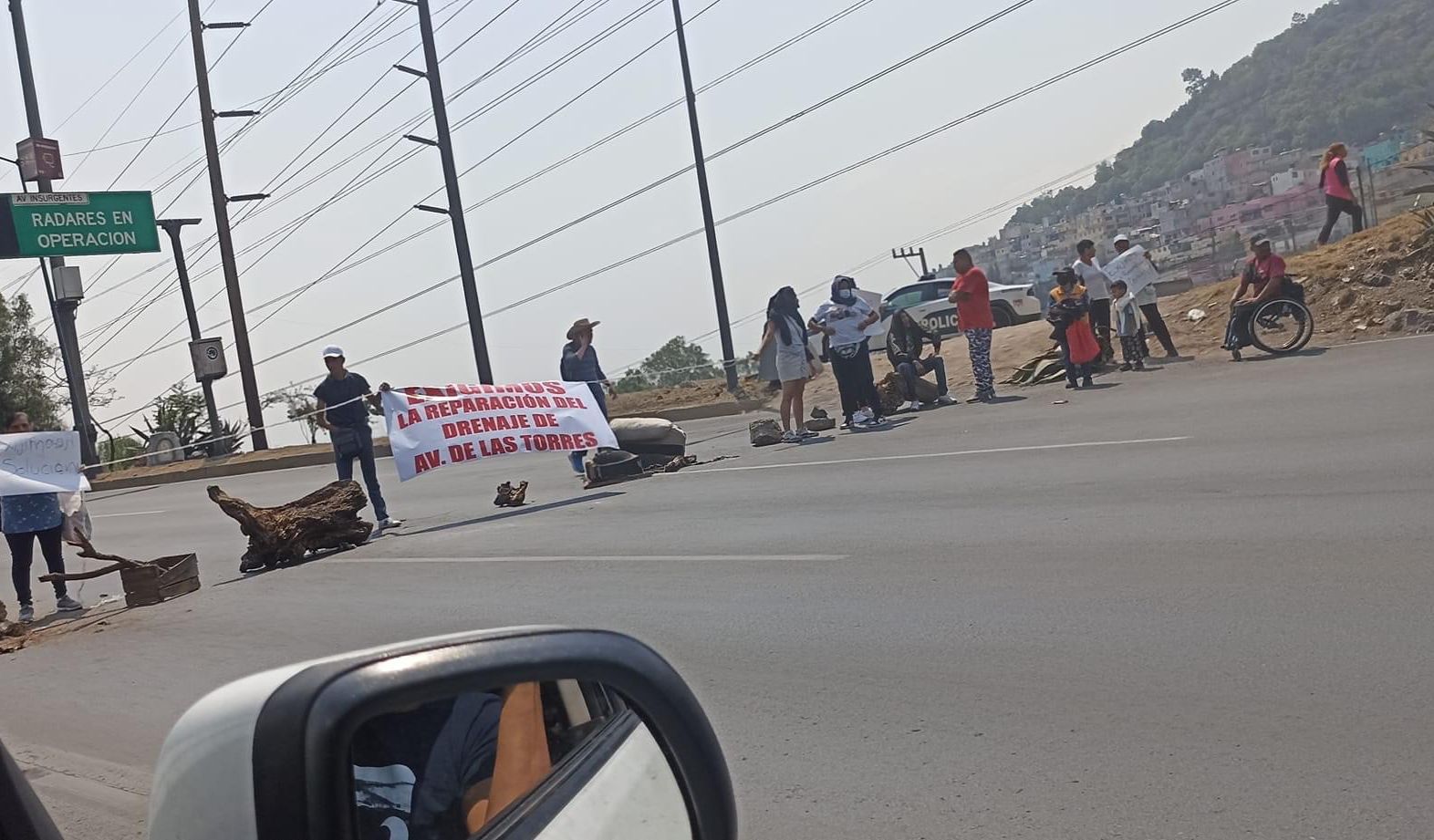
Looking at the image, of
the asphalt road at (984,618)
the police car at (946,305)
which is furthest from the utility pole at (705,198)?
the asphalt road at (984,618)

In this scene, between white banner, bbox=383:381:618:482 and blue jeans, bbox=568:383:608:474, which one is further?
blue jeans, bbox=568:383:608:474

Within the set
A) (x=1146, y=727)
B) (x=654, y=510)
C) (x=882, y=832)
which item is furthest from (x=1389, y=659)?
(x=654, y=510)

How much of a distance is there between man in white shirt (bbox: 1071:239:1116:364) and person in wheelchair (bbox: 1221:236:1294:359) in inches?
79.9

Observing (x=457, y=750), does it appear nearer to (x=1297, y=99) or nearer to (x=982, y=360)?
(x=982, y=360)

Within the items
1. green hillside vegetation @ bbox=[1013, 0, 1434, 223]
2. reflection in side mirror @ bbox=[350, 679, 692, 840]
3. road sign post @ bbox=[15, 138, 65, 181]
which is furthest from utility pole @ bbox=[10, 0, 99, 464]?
green hillside vegetation @ bbox=[1013, 0, 1434, 223]

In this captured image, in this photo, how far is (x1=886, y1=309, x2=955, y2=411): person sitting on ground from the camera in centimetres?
1845

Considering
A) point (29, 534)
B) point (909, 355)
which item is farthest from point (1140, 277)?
point (29, 534)

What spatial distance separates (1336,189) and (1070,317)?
5.65 metres

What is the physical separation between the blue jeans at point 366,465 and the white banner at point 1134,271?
1094 cm

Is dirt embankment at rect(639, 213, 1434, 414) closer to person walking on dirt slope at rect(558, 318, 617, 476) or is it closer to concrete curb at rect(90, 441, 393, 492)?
person walking on dirt slope at rect(558, 318, 617, 476)

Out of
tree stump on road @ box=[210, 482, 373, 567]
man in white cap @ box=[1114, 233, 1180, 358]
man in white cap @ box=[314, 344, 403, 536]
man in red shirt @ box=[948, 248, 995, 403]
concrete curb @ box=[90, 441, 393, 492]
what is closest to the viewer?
tree stump on road @ box=[210, 482, 373, 567]

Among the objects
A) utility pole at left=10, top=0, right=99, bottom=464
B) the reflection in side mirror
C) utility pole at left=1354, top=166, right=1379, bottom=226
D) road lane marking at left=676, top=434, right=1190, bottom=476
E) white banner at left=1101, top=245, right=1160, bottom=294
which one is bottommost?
road lane marking at left=676, top=434, right=1190, bottom=476

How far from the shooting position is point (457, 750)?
178cm

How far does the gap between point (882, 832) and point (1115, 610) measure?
271 cm
